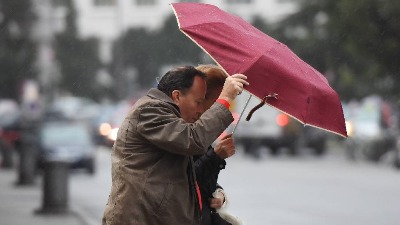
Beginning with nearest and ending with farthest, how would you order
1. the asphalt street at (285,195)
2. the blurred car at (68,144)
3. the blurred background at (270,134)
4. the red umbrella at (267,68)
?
the red umbrella at (267,68)
the asphalt street at (285,195)
the blurred background at (270,134)
the blurred car at (68,144)

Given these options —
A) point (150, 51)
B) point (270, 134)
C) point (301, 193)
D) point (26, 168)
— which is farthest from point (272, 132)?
point (150, 51)

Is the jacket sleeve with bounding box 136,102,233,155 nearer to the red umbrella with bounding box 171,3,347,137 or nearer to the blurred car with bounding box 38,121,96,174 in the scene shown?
the red umbrella with bounding box 171,3,347,137

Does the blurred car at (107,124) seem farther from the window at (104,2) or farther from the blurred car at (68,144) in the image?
the window at (104,2)

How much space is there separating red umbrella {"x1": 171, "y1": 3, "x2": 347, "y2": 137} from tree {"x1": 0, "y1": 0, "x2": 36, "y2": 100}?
45570 millimetres

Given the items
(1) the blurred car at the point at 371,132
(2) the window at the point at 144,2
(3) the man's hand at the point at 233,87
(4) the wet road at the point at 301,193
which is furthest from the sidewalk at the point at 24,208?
(2) the window at the point at 144,2

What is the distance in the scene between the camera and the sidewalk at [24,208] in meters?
15.2

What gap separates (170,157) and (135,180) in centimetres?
17

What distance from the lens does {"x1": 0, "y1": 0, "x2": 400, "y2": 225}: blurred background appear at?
1745 centimetres

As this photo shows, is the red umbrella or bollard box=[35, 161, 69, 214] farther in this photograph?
bollard box=[35, 161, 69, 214]

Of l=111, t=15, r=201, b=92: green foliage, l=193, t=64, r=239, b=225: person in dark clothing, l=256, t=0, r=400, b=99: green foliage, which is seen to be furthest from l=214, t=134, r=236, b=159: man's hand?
l=111, t=15, r=201, b=92: green foliage

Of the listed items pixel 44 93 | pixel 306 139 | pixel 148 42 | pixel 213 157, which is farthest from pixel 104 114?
pixel 213 157

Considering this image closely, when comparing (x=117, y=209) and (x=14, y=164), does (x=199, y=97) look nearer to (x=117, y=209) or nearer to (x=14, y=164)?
(x=117, y=209)

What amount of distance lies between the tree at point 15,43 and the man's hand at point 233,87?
45.9m

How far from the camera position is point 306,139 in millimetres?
41625
